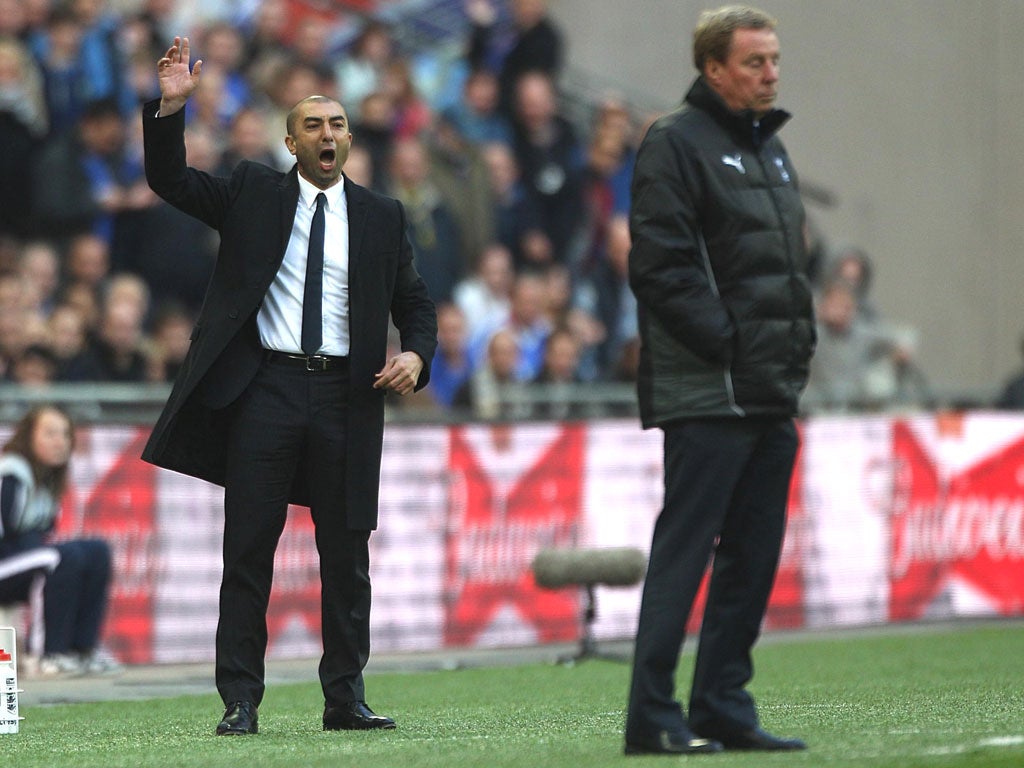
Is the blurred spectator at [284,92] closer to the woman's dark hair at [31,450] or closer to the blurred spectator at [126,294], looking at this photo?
the blurred spectator at [126,294]

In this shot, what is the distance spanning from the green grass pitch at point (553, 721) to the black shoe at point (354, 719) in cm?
10

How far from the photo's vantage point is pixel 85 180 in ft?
47.5

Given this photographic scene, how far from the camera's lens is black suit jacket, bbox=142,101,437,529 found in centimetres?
766

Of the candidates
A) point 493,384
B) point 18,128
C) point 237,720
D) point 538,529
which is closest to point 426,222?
point 493,384

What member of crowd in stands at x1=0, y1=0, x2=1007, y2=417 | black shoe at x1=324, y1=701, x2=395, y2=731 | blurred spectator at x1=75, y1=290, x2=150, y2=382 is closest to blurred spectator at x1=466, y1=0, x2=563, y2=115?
crowd in stands at x1=0, y1=0, x2=1007, y2=417

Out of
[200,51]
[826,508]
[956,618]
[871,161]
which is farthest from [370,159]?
[871,161]

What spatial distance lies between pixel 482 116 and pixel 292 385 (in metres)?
10.3

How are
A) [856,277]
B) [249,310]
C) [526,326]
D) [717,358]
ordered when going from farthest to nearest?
[856,277] → [526,326] → [249,310] → [717,358]

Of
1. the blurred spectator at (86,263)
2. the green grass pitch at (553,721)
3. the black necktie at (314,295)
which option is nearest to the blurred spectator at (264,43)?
the blurred spectator at (86,263)

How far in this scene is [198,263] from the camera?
14.6 m

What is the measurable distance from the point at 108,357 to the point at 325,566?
593 centimetres

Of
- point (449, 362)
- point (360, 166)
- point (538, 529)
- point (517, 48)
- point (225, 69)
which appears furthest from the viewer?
point (517, 48)

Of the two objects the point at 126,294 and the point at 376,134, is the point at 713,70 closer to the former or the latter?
the point at 126,294

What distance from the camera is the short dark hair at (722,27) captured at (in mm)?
6551
